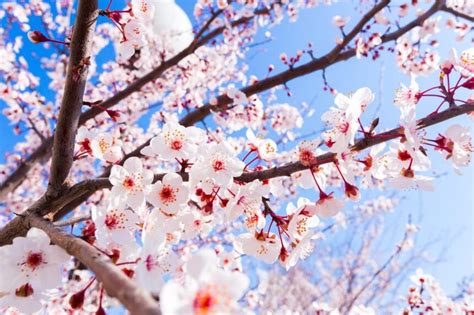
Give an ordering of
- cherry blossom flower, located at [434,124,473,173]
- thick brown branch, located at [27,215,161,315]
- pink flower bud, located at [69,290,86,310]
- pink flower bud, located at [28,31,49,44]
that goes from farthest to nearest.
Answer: pink flower bud, located at [28,31,49,44] → cherry blossom flower, located at [434,124,473,173] → pink flower bud, located at [69,290,86,310] → thick brown branch, located at [27,215,161,315]

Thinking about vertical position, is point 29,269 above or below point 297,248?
above

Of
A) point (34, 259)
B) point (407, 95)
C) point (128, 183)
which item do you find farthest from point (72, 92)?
point (407, 95)

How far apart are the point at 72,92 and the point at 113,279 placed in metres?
1.09

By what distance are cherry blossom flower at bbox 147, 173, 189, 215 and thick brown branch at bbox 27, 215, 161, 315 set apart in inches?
17.9

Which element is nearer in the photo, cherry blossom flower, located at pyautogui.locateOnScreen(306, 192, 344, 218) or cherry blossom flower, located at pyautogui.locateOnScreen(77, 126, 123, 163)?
cherry blossom flower, located at pyautogui.locateOnScreen(306, 192, 344, 218)

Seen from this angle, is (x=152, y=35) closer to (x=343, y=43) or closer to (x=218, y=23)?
(x=218, y=23)

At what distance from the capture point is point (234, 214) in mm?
1646

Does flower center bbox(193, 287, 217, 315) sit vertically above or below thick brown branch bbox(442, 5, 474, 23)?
below

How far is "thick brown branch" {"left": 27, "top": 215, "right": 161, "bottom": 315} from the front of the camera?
651mm

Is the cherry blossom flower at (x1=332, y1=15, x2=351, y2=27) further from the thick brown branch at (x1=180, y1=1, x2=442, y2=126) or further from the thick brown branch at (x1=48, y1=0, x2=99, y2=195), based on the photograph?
the thick brown branch at (x1=48, y1=0, x2=99, y2=195)

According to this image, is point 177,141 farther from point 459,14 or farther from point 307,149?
point 459,14

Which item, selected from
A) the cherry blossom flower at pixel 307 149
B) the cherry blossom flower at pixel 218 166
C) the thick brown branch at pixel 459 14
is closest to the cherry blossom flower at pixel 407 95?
the cherry blossom flower at pixel 307 149

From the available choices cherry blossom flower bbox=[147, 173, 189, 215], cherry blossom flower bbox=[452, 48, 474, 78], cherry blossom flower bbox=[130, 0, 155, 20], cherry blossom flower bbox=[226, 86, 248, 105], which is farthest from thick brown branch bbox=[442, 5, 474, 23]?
cherry blossom flower bbox=[147, 173, 189, 215]

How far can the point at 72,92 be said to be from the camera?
158 cm
